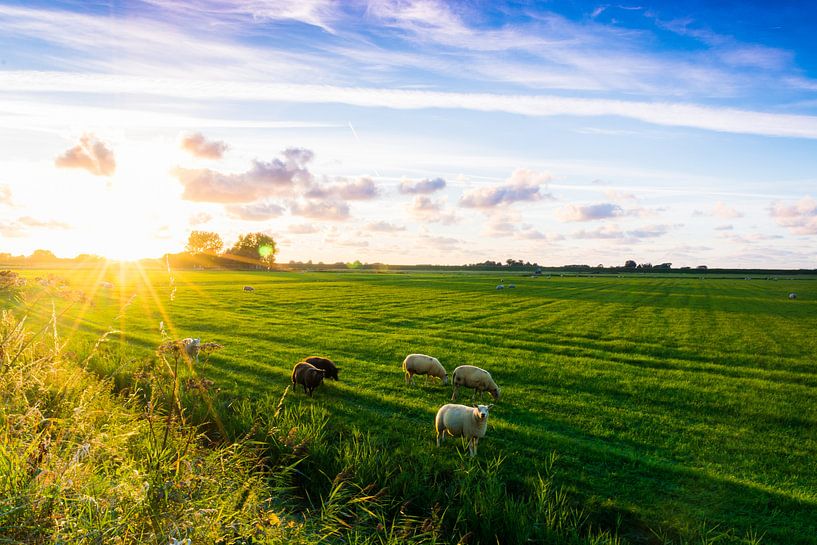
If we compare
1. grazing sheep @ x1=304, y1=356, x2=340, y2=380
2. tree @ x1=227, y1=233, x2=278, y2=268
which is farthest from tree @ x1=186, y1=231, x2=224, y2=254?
grazing sheep @ x1=304, y1=356, x2=340, y2=380

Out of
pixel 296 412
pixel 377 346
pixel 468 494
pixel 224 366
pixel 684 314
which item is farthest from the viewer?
pixel 684 314

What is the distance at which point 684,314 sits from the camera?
127 feet

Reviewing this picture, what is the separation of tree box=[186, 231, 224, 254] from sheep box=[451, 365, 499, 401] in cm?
17327

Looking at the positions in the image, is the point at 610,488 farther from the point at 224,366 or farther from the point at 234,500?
the point at 224,366

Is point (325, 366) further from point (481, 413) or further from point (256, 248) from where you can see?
point (256, 248)

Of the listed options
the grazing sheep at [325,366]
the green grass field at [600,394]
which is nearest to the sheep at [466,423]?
the green grass field at [600,394]

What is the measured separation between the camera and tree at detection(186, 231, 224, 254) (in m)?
170

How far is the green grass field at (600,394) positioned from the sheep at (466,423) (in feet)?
1.36

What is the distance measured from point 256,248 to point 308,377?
171805mm

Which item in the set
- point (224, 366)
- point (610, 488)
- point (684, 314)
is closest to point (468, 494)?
point (610, 488)

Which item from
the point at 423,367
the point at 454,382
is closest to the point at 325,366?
the point at 423,367

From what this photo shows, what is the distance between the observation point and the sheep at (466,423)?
35.1ft

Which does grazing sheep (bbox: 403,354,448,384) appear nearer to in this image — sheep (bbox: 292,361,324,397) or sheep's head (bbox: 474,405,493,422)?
sheep (bbox: 292,361,324,397)

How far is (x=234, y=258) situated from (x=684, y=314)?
5951 inches
